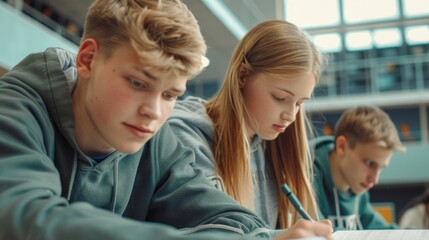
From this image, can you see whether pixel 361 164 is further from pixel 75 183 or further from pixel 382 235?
pixel 75 183

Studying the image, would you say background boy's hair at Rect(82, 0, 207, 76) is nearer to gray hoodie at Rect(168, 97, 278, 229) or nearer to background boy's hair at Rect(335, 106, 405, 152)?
gray hoodie at Rect(168, 97, 278, 229)

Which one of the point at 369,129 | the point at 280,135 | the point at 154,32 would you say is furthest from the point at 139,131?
the point at 369,129

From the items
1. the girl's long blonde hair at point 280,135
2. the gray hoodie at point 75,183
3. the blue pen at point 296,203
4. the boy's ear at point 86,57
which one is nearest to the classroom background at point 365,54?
the girl's long blonde hair at point 280,135

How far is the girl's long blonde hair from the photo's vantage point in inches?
50.3

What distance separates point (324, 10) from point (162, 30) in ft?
31.6

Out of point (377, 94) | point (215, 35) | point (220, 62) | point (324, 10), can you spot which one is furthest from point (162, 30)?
point (324, 10)

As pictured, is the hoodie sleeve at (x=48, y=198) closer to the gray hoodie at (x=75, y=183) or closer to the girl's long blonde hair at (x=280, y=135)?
the gray hoodie at (x=75, y=183)

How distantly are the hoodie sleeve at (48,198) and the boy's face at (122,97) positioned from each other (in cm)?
6

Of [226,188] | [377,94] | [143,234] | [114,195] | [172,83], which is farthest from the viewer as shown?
[377,94]

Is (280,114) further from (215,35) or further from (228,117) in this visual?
(215,35)

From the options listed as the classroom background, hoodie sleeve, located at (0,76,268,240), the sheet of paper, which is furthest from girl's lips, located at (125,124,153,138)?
the classroom background

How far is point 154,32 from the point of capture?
741 mm

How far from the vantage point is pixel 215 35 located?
758cm

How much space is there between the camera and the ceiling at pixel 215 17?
22.8ft
